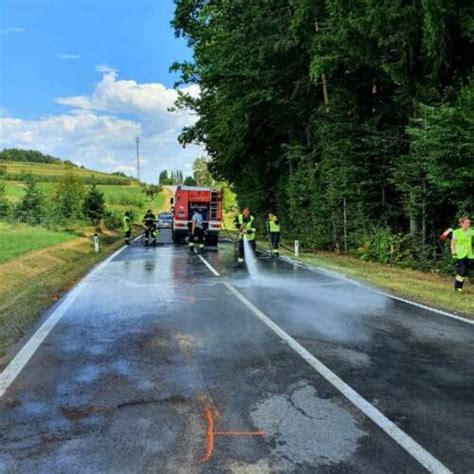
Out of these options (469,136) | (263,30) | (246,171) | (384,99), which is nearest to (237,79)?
(263,30)

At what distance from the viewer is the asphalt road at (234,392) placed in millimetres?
4094

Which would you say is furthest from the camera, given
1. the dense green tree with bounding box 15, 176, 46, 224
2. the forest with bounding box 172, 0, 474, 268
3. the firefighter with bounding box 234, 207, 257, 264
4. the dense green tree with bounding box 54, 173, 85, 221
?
the dense green tree with bounding box 54, 173, 85, 221

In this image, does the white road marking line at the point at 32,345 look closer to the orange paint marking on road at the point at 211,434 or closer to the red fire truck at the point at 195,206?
the orange paint marking on road at the point at 211,434

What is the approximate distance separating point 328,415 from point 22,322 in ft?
19.4

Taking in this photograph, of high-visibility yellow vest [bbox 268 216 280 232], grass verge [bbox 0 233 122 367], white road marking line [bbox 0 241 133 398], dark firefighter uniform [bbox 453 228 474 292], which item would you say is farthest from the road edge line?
high-visibility yellow vest [bbox 268 216 280 232]

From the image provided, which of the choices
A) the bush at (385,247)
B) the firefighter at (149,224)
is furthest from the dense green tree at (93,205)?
the bush at (385,247)

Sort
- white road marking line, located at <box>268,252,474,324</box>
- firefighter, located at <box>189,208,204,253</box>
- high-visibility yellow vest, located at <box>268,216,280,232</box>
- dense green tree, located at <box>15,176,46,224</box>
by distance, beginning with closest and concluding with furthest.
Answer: white road marking line, located at <box>268,252,474,324</box> → high-visibility yellow vest, located at <box>268,216,280,232</box> → firefighter, located at <box>189,208,204,253</box> → dense green tree, located at <box>15,176,46,224</box>

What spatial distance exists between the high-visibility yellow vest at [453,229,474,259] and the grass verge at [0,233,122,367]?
8795 millimetres

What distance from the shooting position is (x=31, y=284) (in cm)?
1473

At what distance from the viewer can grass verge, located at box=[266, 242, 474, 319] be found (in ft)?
37.5

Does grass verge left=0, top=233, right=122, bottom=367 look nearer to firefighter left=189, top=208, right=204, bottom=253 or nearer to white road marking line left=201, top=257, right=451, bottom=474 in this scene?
white road marking line left=201, top=257, right=451, bottom=474

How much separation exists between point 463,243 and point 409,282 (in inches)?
87.1

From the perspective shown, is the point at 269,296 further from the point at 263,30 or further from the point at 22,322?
the point at 263,30

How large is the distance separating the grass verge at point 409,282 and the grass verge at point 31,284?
7354 mm
